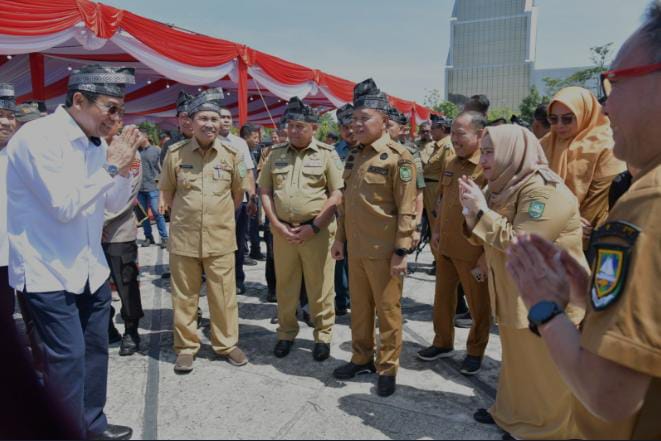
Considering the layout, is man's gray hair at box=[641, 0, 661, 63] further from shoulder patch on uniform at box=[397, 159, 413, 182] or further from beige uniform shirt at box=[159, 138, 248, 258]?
beige uniform shirt at box=[159, 138, 248, 258]

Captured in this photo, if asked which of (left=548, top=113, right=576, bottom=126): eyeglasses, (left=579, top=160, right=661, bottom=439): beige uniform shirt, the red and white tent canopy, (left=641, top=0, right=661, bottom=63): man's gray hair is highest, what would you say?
the red and white tent canopy

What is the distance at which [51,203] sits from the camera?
202cm

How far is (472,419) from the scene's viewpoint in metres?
2.78

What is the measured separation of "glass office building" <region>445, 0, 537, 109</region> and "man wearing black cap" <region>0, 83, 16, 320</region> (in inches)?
2867

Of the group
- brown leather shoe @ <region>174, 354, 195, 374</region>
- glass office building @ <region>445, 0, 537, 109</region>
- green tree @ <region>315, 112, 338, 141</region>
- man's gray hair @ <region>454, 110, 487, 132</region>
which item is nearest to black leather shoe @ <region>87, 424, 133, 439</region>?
brown leather shoe @ <region>174, 354, 195, 374</region>

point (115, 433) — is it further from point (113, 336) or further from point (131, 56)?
point (131, 56)

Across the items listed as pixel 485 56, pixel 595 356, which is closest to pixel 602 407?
pixel 595 356

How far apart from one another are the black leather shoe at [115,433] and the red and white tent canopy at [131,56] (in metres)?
4.07

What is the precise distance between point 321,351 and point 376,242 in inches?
44.1

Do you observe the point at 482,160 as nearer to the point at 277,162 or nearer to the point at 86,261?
the point at 277,162

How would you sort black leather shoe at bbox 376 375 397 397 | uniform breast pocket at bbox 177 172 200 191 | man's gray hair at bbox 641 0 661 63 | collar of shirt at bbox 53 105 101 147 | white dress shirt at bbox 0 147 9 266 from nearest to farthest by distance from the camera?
man's gray hair at bbox 641 0 661 63 < collar of shirt at bbox 53 105 101 147 < white dress shirt at bbox 0 147 9 266 < black leather shoe at bbox 376 375 397 397 < uniform breast pocket at bbox 177 172 200 191

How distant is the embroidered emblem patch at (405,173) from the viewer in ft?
9.87

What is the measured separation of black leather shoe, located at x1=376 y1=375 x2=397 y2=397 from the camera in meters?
3.04

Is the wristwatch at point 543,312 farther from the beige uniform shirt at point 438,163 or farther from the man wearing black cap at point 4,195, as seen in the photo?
the beige uniform shirt at point 438,163
